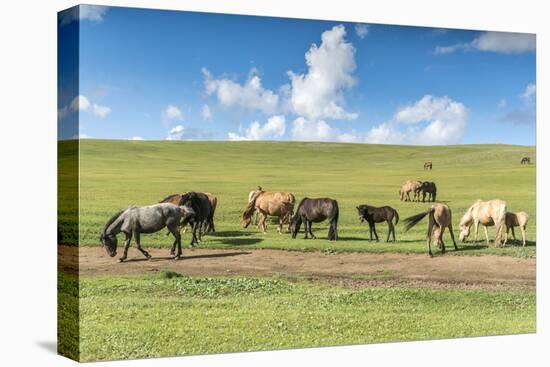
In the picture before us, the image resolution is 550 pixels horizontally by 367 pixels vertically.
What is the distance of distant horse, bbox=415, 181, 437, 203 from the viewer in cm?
2286

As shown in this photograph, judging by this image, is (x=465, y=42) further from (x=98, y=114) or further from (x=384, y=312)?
(x=98, y=114)

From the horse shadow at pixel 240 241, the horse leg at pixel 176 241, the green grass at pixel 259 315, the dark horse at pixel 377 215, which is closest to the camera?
the green grass at pixel 259 315

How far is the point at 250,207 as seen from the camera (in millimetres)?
21547

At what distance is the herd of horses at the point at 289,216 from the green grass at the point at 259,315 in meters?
0.95

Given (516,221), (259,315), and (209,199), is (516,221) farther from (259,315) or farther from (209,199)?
(209,199)

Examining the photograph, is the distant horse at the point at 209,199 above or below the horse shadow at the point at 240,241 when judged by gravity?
above

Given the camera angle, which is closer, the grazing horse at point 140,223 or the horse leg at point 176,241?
the grazing horse at point 140,223

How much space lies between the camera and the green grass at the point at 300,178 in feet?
63.6

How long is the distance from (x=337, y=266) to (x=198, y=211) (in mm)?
3166

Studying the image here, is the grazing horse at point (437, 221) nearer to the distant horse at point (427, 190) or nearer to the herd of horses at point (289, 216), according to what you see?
the herd of horses at point (289, 216)

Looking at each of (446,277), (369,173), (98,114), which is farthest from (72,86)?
(446,277)

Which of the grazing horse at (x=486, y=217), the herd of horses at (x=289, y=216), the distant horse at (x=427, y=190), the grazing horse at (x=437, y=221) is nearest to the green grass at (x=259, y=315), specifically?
the herd of horses at (x=289, y=216)

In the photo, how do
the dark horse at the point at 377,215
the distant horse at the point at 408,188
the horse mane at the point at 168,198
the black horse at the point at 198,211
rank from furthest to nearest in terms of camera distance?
the distant horse at the point at 408,188, the dark horse at the point at 377,215, the black horse at the point at 198,211, the horse mane at the point at 168,198

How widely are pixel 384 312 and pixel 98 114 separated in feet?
23.5
